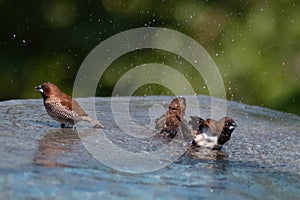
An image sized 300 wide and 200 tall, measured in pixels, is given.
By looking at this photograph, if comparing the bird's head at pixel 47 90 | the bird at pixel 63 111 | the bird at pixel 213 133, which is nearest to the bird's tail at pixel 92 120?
the bird at pixel 63 111

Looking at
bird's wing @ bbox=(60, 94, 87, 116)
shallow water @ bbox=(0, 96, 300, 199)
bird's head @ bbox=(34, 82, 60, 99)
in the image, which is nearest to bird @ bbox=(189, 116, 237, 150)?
shallow water @ bbox=(0, 96, 300, 199)

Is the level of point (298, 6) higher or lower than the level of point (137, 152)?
higher

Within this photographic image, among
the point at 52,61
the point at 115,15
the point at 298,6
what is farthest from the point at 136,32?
the point at 298,6

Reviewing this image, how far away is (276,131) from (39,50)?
5111 mm

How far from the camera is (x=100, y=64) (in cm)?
1102

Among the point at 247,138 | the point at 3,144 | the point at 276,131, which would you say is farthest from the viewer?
the point at 276,131

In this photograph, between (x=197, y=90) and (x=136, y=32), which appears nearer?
(x=197, y=90)

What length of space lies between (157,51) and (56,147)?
18.6 feet

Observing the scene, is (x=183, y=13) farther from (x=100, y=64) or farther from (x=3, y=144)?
(x=3, y=144)

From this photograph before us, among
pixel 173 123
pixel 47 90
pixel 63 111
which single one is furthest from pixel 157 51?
pixel 173 123

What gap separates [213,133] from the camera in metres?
5.40

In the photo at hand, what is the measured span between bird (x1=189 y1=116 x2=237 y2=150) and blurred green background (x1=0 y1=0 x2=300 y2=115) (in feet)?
13.5

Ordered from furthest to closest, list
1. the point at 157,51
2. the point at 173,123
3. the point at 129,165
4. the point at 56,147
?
the point at 157,51, the point at 173,123, the point at 56,147, the point at 129,165

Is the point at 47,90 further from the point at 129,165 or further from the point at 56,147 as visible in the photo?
the point at 129,165
